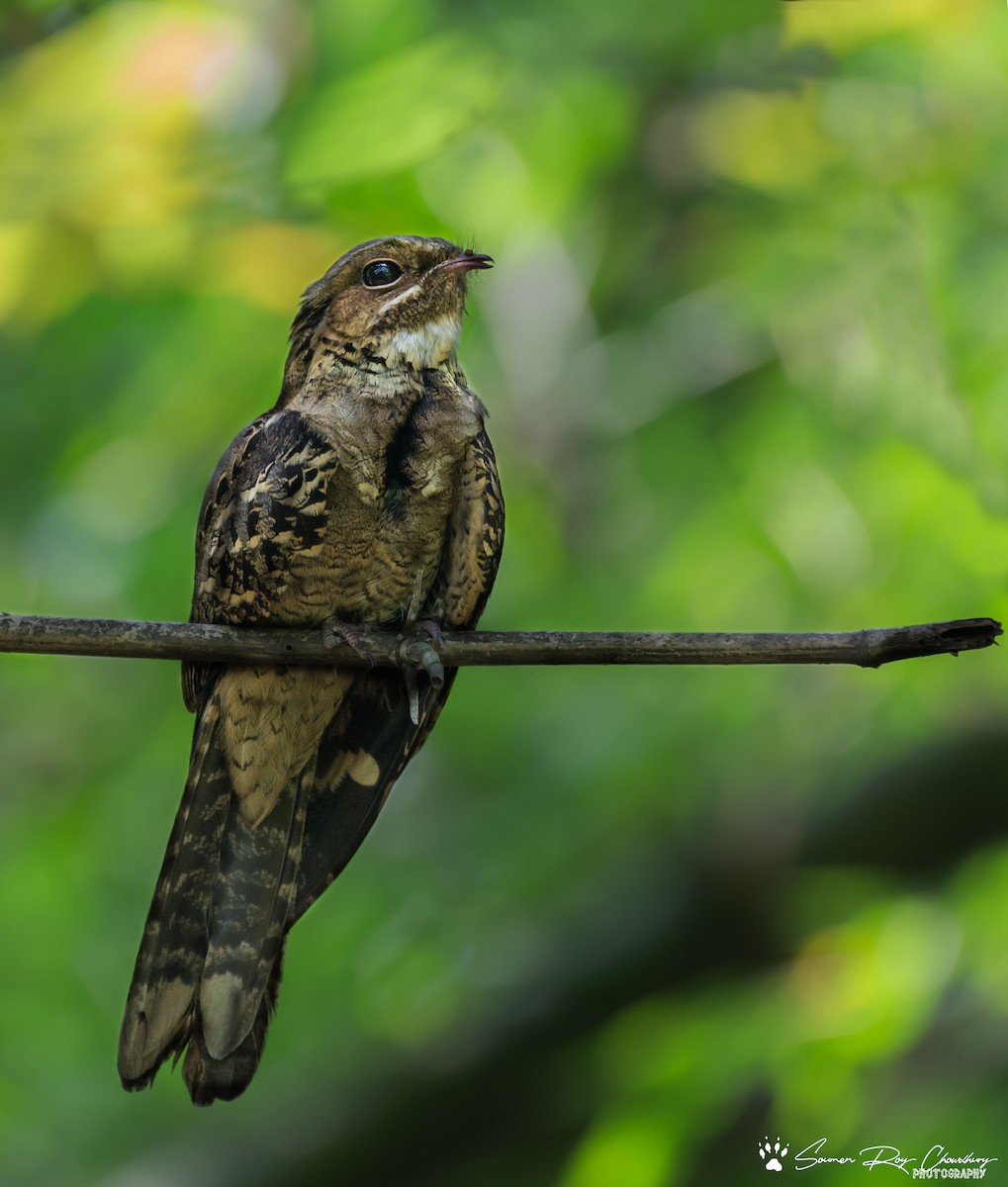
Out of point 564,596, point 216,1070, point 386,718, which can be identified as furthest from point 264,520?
point 564,596

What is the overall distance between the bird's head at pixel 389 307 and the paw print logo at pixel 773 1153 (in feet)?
9.40

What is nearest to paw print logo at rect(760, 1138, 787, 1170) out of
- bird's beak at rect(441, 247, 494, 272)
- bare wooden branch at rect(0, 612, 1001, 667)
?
bare wooden branch at rect(0, 612, 1001, 667)

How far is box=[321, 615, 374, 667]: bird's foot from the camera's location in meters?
3.46

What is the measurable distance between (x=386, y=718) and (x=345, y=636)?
391 mm

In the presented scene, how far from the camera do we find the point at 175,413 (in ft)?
19.0

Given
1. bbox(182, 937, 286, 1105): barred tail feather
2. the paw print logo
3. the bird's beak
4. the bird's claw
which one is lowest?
the paw print logo

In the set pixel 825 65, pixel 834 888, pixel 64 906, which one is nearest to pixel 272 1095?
pixel 64 906

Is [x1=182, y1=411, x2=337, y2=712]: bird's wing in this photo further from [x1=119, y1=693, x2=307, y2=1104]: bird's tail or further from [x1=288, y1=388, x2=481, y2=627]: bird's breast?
[x1=119, y1=693, x2=307, y2=1104]: bird's tail

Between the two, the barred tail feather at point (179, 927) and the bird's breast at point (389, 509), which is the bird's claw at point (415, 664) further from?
the barred tail feather at point (179, 927)

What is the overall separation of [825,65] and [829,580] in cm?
229

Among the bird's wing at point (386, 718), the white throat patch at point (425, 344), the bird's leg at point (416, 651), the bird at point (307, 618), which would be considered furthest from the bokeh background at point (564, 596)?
the bird's leg at point (416, 651)

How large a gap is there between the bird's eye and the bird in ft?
0.09

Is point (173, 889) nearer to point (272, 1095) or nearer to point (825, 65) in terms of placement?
point (272, 1095)

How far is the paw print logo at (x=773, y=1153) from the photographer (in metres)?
4.77
